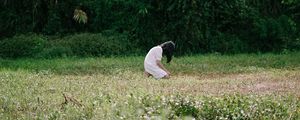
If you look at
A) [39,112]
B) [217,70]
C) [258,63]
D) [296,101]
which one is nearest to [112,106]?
[39,112]

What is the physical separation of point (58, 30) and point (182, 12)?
694 centimetres

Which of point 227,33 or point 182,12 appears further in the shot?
point 227,33

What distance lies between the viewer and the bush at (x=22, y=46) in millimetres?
29453

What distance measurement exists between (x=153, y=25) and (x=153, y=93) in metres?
20.3

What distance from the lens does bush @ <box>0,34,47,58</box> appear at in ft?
96.6

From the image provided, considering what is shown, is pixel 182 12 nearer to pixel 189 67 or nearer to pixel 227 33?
pixel 227 33

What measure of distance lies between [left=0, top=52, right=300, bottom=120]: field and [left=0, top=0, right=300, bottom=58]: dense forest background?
17.0 feet

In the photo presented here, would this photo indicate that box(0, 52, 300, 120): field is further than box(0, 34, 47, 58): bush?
No

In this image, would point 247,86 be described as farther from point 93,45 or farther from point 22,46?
point 22,46

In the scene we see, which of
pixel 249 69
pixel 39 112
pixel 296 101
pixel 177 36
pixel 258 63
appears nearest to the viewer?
pixel 39 112

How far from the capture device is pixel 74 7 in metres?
32.9

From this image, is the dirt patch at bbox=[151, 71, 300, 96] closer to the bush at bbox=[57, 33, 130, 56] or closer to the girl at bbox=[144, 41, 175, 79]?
the girl at bbox=[144, 41, 175, 79]

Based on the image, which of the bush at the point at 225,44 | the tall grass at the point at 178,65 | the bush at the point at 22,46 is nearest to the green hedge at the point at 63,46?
the bush at the point at 22,46

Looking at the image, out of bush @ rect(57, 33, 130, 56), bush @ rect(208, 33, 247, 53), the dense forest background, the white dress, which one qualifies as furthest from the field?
bush @ rect(208, 33, 247, 53)
